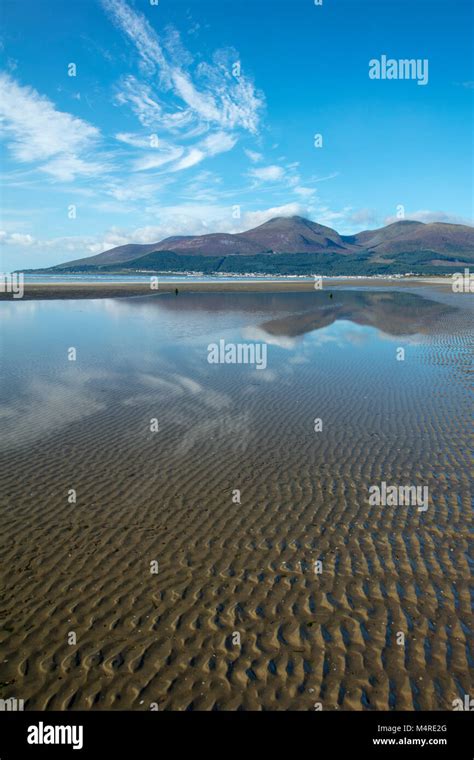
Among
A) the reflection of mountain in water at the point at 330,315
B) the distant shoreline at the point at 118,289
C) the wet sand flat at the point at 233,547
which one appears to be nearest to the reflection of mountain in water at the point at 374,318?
the reflection of mountain in water at the point at 330,315

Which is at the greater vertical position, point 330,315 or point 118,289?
point 118,289

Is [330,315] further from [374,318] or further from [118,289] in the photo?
[118,289]

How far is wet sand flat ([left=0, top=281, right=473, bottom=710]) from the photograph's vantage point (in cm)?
714

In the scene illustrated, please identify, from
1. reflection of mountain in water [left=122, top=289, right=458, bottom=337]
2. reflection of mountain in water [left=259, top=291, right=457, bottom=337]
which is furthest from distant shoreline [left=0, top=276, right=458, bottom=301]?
reflection of mountain in water [left=259, top=291, right=457, bottom=337]

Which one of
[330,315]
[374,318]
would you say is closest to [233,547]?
[374,318]

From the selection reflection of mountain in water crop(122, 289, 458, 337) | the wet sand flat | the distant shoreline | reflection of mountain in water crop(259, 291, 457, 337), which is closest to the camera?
the wet sand flat

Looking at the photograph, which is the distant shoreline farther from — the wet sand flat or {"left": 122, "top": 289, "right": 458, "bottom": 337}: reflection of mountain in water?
the wet sand flat

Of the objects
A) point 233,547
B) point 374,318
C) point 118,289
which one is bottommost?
point 233,547

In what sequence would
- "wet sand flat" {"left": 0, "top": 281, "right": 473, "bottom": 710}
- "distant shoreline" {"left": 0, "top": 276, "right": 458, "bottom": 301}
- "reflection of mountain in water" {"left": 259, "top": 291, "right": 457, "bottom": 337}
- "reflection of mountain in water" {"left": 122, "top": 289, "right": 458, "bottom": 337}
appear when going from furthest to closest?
"distant shoreline" {"left": 0, "top": 276, "right": 458, "bottom": 301} < "reflection of mountain in water" {"left": 122, "top": 289, "right": 458, "bottom": 337} < "reflection of mountain in water" {"left": 259, "top": 291, "right": 457, "bottom": 337} < "wet sand flat" {"left": 0, "top": 281, "right": 473, "bottom": 710}

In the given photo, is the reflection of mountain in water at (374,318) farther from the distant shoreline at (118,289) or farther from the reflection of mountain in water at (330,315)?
the distant shoreline at (118,289)

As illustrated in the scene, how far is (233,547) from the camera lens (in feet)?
34.0

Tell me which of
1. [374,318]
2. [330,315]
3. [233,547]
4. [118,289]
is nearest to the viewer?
[233,547]
